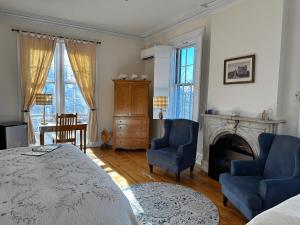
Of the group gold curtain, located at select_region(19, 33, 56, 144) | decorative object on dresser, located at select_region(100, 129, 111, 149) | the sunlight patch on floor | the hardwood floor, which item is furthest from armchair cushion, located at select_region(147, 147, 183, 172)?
gold curtain, located at select_region(19, 33, 56, 144)

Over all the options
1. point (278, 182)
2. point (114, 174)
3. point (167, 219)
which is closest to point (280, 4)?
point (278, 182)

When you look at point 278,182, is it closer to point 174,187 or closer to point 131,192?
point 174,187

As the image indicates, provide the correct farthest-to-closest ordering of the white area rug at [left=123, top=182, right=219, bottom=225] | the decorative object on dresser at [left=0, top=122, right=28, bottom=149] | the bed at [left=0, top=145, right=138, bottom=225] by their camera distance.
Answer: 1. the decorative object on dresser at [left=0, top=122, right=28, bottom=149]
2. the white area rug at [left=123, top=182, right=219, bottom=225]
3. the bed at [left=0, top=145, right=138, bottom=225]

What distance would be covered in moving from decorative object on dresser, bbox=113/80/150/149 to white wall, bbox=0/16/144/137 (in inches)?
21.7

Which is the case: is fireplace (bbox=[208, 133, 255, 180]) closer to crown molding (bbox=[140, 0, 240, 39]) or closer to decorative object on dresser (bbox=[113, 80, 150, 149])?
decorative object on dresser (bbox=[113, 80, 150, 149])

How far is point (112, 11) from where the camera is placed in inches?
171

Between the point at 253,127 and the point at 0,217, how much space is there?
2.98 meters

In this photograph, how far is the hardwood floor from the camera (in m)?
2.59

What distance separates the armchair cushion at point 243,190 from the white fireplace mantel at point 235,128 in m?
0.65

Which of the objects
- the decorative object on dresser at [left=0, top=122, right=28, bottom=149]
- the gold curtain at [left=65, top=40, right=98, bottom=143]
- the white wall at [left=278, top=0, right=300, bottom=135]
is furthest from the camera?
the gold curtain at [left=65, top=40, right=98, bottom=143]

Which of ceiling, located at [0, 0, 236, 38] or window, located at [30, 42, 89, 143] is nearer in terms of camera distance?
ceiling, located at [0, 0, 236, 38]

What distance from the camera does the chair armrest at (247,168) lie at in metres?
2.67

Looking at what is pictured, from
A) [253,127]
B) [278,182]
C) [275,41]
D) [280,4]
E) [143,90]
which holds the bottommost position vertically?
[278,182]

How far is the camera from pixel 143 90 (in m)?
5.32
